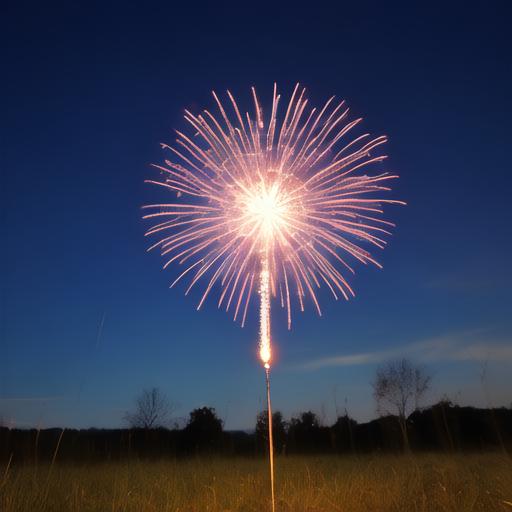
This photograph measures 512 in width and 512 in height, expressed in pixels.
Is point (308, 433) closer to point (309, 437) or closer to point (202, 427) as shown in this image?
point (309, 437)

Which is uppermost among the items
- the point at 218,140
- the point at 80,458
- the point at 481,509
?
the point at 218,140

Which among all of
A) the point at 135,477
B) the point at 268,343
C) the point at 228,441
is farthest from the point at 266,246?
the point at 228,441

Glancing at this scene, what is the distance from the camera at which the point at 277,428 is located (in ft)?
98.3

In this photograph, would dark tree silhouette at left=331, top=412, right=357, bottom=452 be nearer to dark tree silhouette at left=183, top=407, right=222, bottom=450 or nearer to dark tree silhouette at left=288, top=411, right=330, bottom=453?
dark tree silhouette at left=288, top=411, right=330, bottom=453

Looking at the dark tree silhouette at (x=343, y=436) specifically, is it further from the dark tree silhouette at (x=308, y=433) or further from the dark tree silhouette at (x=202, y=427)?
the dark tree silhouette at (x=202, y=427)

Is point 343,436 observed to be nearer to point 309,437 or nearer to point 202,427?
point 309,437

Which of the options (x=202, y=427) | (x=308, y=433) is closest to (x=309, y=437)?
(x=308, y=433)

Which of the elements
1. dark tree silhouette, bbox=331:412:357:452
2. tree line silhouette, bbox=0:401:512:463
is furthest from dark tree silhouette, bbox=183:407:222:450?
dark tree silhouette, bbox=331:412:357:452

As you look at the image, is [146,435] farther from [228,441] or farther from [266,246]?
[266,246]

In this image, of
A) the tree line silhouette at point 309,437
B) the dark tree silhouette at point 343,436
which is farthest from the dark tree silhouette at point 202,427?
the dark tree silhouette at point 343,436

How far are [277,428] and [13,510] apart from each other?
2459cm

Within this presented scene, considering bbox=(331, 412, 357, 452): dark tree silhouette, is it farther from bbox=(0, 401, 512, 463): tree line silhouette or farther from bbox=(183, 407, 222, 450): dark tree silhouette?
bbox=(183, 407, 222, 450): dark tree silhouette

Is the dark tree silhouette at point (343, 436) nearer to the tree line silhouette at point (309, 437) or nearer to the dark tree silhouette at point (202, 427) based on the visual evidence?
the tree line silhouette at point (309, 437)

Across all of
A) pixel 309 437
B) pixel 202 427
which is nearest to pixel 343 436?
pixel 309 437
